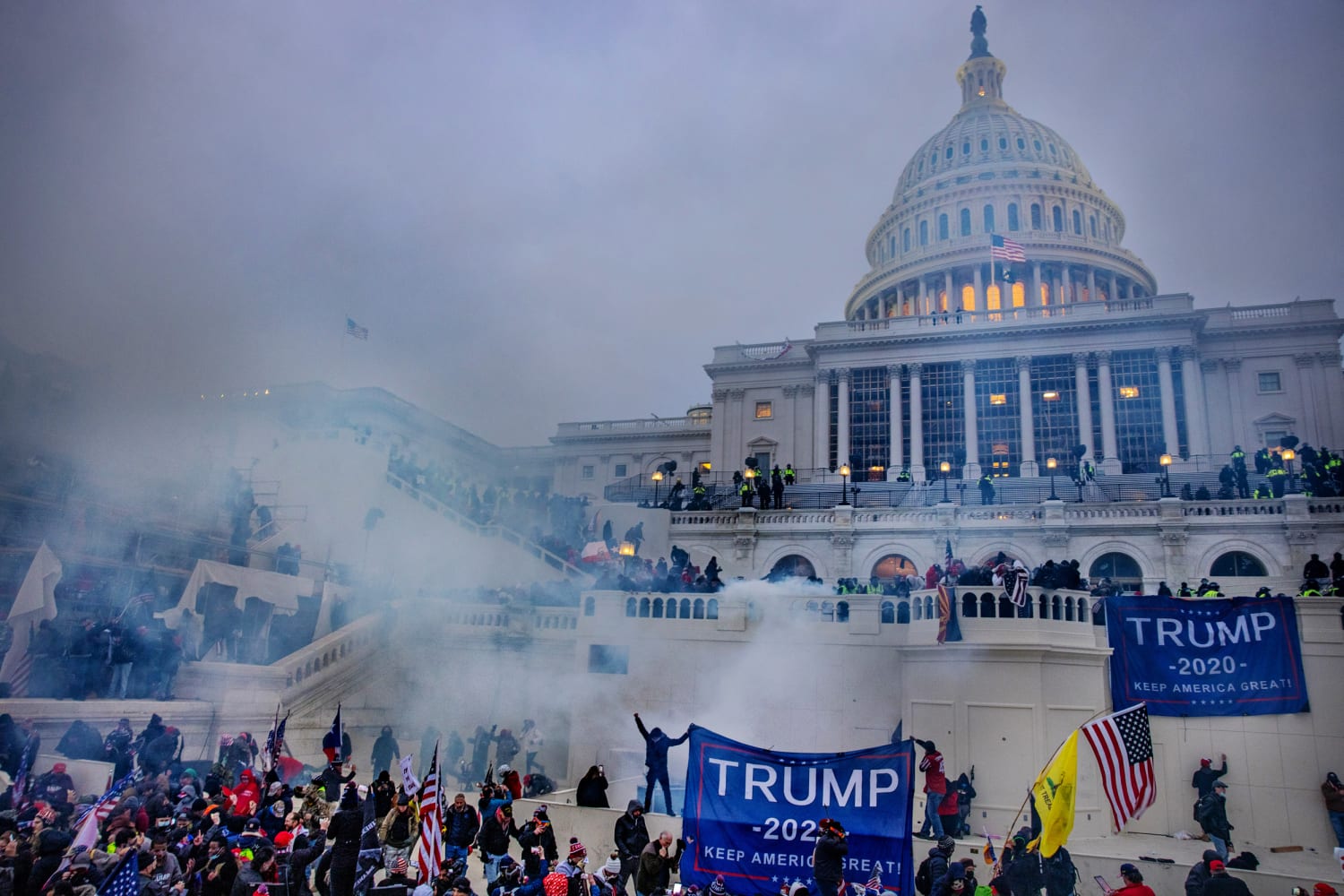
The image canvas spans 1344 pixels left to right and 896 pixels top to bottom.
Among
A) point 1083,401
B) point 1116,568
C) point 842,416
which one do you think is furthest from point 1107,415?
point 1116,568

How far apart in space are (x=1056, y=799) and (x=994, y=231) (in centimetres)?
6873

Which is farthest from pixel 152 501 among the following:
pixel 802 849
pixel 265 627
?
pixel 802 849

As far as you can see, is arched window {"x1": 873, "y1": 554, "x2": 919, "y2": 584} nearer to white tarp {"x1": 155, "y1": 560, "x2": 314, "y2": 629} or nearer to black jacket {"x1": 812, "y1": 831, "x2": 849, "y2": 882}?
white tarp {"x1": 155, "y1": 560, "x2": 314, "y2": 629}

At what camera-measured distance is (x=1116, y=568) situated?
34.4 m

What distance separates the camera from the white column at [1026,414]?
49062 millimetres

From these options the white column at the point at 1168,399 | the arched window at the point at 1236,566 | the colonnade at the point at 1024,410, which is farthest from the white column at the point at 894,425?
the arched window at the point at 1236,566

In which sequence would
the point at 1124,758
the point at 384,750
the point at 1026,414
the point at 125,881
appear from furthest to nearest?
1. the point at 1026,414
2. the point at 384,750
3. the point at 1124,758
4. the point at 125,881

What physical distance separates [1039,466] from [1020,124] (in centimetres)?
4615

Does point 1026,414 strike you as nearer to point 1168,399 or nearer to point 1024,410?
point 1024,410

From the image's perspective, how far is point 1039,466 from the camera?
161 feet

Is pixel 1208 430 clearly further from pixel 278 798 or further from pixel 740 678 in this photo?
pixel 278 798

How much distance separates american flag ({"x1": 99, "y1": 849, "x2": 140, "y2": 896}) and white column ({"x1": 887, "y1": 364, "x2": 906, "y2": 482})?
143ft

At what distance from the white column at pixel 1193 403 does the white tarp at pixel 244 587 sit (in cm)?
4171

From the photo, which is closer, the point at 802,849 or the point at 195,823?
the point at 802,849
